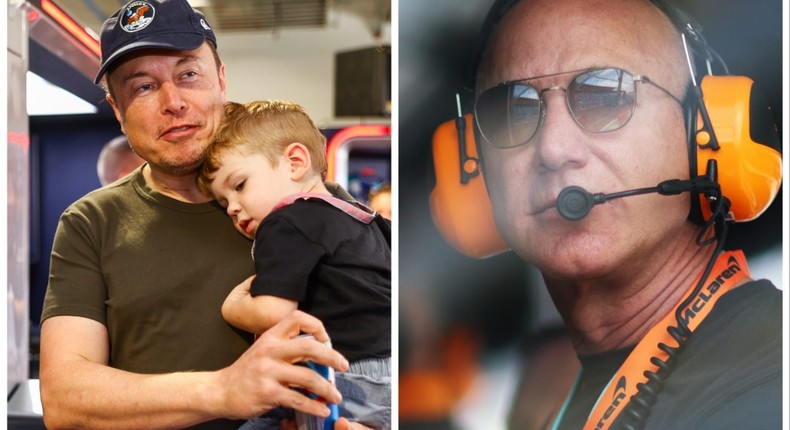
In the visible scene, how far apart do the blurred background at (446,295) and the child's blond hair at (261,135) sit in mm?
238

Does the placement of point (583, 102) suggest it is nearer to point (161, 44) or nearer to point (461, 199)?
point (461, 199)

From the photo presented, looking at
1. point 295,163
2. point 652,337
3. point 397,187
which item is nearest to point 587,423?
point 652,337

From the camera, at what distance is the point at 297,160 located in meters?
1.58

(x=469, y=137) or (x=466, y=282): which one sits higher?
(x=469, y=137)

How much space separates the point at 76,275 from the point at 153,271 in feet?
0.61

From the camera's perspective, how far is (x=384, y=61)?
4469 millimetres

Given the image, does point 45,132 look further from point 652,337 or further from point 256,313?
point 652,337

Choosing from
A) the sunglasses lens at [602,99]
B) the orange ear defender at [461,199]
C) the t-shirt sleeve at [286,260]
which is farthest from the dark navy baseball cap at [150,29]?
the sunglasses lens at [602,99]

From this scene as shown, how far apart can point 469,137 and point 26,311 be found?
50.8 inches

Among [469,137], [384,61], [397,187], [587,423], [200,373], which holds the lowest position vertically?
[587,423]

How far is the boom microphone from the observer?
5.08 ft

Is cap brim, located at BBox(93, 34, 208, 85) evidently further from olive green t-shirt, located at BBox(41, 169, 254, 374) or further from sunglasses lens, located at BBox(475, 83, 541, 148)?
sunglasses lens, located at BBox(475, 83, 541, 148)

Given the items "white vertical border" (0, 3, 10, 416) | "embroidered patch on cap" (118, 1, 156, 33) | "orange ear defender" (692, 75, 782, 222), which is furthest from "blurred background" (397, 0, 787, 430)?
"white vertical border" (0, 3, 10, 416)

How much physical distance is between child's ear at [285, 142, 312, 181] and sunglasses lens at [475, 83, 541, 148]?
0.45 metres
